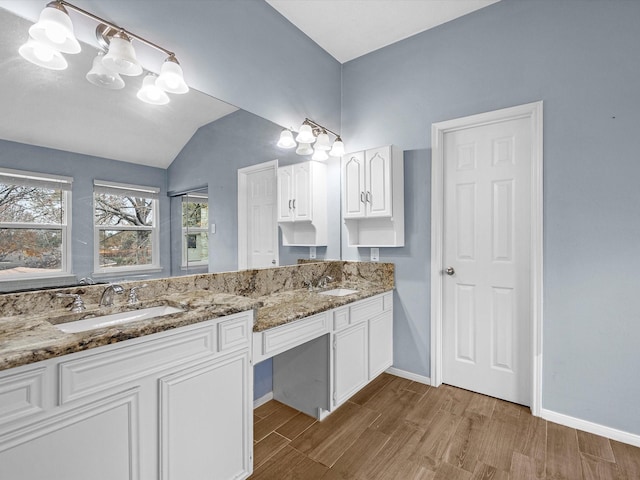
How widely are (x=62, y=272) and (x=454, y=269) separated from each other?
2544 millimetres

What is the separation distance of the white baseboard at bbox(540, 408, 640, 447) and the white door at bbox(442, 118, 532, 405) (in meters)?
0.18

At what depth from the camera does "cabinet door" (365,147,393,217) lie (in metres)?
2.59

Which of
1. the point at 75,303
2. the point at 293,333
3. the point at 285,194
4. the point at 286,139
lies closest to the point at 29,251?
the point at 75,303

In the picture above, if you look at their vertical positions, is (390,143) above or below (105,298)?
above

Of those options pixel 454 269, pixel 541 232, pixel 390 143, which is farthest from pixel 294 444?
pixel 390 143

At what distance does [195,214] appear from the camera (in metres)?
1.93

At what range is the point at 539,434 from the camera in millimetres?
2010

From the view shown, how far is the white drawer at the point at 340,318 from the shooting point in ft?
6.88

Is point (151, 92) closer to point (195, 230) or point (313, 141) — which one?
point (195, 230)

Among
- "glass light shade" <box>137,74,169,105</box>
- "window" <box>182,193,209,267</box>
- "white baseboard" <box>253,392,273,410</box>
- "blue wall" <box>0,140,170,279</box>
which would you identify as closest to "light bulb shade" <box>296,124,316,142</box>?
"window" <box>182,193,209,267</box>

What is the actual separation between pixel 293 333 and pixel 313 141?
1.61 metres

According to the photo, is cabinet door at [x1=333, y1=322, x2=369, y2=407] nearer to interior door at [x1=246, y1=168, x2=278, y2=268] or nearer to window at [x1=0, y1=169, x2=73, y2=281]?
interior door at [x1=246, y1=168, x2=278, y2=268]

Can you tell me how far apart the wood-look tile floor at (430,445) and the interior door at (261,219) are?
1.09 metres

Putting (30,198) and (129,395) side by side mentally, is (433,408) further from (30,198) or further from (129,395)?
(30,198)
